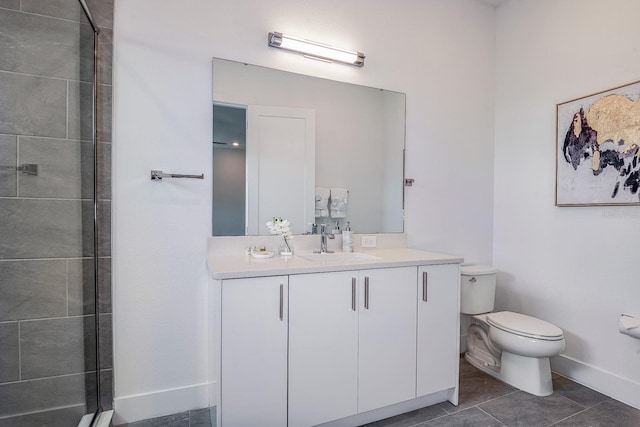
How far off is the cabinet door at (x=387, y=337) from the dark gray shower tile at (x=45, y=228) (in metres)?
1.36

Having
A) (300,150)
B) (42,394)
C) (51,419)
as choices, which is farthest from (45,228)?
(300,150)

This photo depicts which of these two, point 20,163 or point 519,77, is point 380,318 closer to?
point 20,163

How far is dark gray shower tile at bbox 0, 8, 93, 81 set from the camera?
55.5 inches

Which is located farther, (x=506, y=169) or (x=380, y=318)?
(x=506, y=169)

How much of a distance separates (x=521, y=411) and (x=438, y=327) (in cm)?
65

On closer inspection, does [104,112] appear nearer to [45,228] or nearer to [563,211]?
[45,228]

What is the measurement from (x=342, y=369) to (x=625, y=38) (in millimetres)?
2468

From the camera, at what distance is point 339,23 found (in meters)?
2.21

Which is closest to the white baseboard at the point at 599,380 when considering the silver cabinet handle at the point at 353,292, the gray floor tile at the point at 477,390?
the gray floor tile at the point at 477,390

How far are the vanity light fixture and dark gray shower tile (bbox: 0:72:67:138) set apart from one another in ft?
3.61

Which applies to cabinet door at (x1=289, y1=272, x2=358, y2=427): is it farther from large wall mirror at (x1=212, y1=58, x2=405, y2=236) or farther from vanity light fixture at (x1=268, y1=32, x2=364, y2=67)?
vanity light fixture at (x1=268, y1=32, x2=364, y2=67)

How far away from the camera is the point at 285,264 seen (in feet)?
5.31

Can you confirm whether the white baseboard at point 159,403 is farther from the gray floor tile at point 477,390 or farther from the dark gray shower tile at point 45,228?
the gray floor tile at point 477,390

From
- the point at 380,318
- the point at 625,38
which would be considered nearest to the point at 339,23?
the point at 625,38
